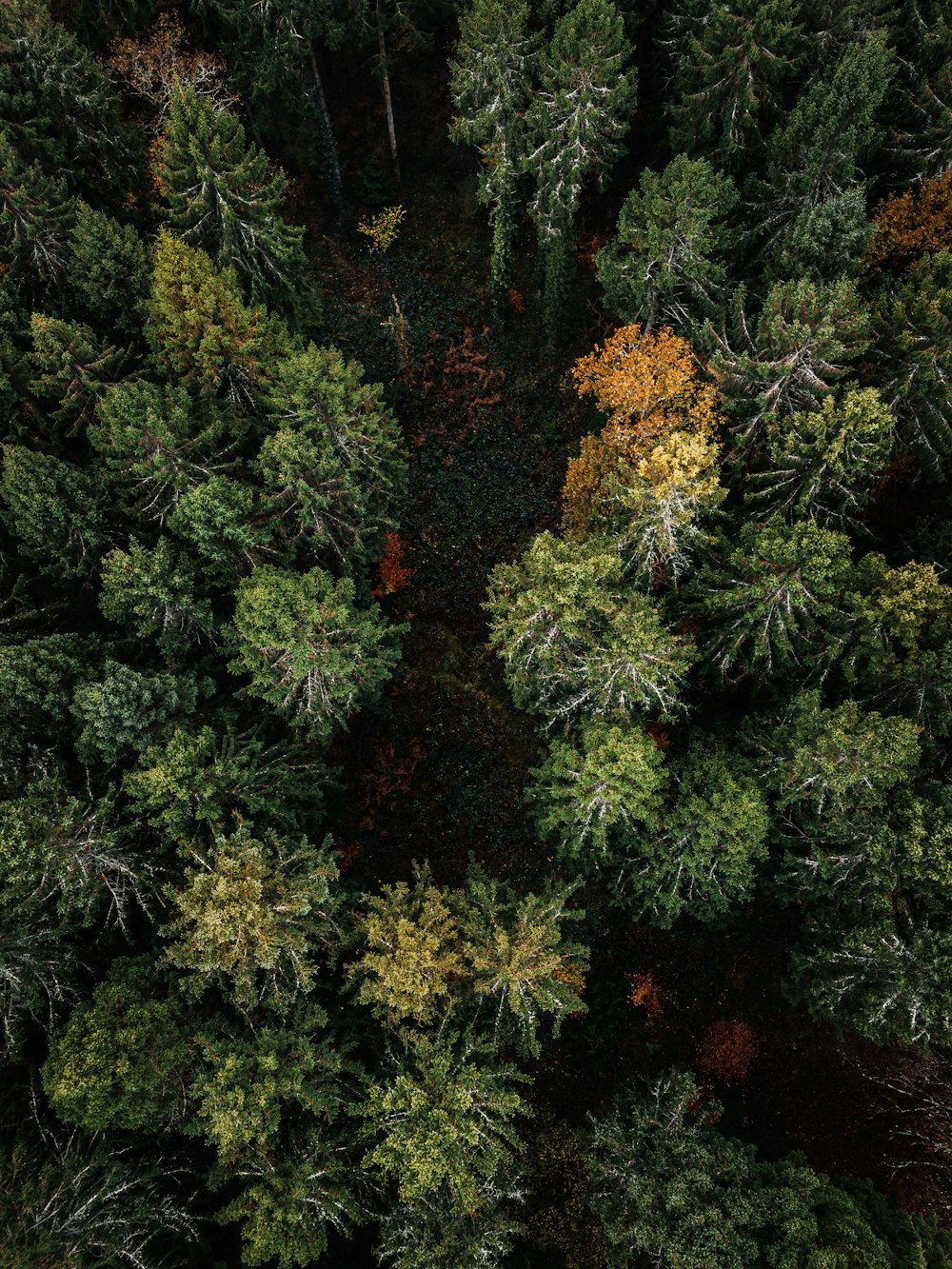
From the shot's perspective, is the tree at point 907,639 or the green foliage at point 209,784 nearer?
the tree at point 907,639

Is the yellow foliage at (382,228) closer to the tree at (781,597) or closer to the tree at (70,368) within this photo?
the tree at (70,368)

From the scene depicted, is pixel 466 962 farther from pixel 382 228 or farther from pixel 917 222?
pixel 382 228

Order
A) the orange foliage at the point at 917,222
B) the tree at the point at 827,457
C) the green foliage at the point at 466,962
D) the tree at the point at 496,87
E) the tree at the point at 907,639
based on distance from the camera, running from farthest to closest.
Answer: the tree at the point at 496,87 → the orange foliage at the point at 917,222 → the tree at the point at 827,457 → the green foliage at the point at 466,962 → the tree at the point at 907,639

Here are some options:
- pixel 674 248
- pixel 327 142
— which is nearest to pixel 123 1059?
pixel 674 248

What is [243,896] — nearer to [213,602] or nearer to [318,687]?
[318,687]

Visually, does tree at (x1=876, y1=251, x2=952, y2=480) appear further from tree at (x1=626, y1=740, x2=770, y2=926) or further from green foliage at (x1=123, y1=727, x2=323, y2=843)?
green foliage at (x1=123, y1=727, x2=323, y2=843)

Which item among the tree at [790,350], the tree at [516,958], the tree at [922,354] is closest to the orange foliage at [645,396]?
the tree at [790,350]

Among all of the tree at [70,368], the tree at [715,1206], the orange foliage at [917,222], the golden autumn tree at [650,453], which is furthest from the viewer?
the orange foliage at [917,222]

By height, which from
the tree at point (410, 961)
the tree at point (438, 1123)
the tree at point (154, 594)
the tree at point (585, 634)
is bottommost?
the tree at point (438, 1123)
